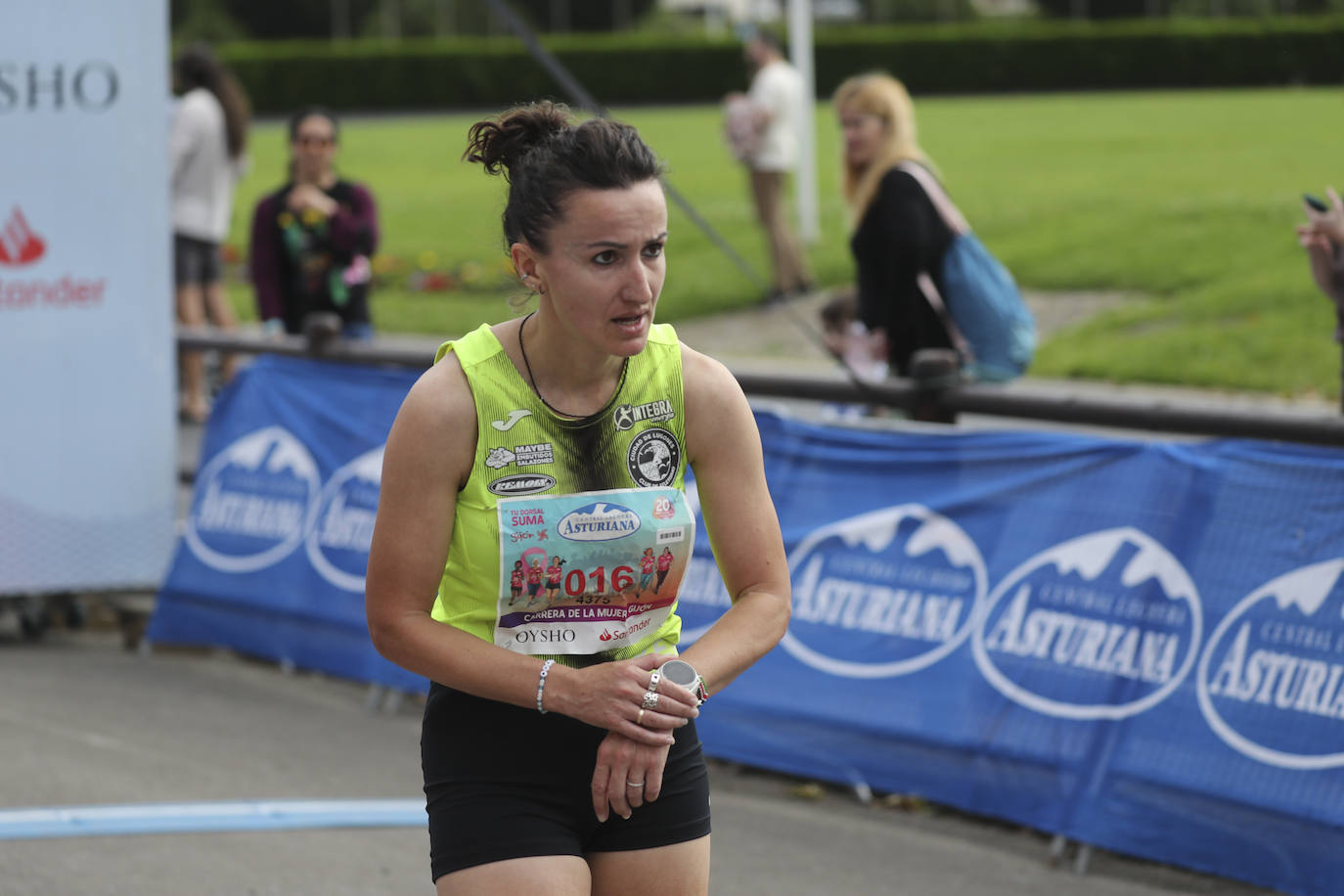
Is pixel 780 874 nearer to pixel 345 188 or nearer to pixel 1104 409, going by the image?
pixel 1104 409

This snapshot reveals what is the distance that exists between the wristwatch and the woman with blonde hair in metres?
4.24

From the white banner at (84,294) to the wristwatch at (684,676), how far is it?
5.36m

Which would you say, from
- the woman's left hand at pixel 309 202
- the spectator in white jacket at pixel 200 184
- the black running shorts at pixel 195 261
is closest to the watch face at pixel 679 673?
the woman's left hand at pixel 309 202

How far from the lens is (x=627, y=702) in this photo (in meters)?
2.66

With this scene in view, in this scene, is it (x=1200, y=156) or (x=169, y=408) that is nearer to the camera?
(x=169, y=408)

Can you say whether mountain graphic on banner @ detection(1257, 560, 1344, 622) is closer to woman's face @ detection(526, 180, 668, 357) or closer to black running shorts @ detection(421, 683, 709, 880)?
black running shorts @ detection(421, 683, 709, 880)

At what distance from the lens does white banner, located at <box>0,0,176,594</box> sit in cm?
713

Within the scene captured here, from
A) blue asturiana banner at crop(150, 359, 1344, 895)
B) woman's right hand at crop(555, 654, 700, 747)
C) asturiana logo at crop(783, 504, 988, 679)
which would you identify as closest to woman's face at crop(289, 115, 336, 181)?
blue asturiana banner at crop(150, 359, 1344, 895)

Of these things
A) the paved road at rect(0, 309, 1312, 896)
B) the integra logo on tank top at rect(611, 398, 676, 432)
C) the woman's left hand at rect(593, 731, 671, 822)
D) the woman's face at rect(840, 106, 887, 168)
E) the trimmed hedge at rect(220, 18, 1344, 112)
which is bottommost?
the paved road at rect(0, 309, 1312, 896)

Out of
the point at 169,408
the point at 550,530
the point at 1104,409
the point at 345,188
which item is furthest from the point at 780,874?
the point at 345,188

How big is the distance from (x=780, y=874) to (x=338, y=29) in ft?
260

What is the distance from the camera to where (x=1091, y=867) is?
4953mm

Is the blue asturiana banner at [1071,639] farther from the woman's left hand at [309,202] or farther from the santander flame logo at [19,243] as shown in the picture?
the woman's left hand at [309,202]

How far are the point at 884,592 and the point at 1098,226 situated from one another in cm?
1289
